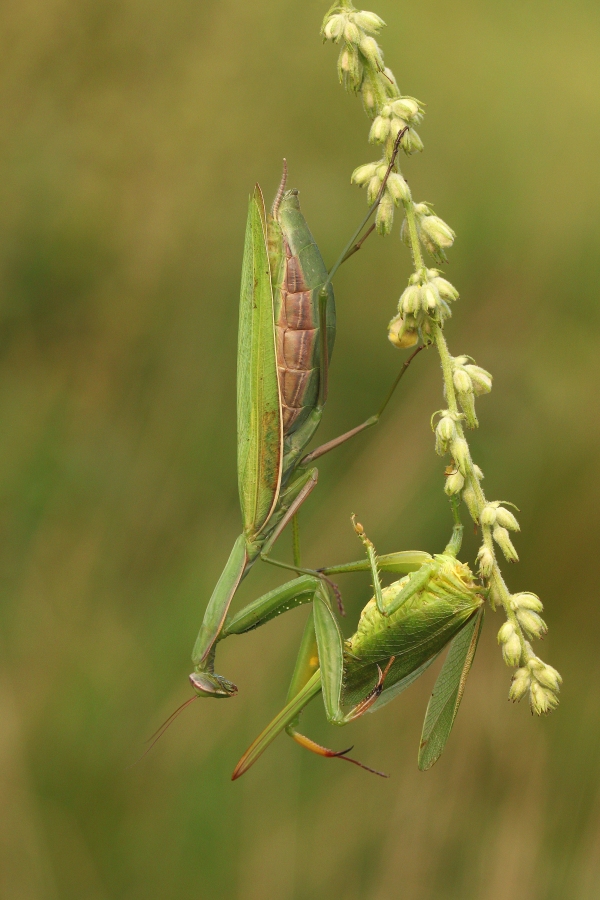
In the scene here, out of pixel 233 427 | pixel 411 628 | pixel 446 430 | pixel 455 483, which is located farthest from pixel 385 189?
pixel 233 427

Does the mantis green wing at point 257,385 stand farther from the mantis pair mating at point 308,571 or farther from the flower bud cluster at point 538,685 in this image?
the flower bud cluster at point 538,685

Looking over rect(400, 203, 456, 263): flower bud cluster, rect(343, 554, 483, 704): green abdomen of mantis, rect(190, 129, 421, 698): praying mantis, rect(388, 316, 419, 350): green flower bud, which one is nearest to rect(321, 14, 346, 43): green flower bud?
rect(400, 203, 456, 263): flower bud cluster

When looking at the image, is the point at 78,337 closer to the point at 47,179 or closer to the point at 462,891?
the point at 47,179

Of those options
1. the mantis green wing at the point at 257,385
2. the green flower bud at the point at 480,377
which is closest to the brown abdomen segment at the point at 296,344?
the mantis green wing at the point at 257,385

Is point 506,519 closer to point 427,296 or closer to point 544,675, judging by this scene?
point 544,675

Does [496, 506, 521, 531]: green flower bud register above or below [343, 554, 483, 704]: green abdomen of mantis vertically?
above

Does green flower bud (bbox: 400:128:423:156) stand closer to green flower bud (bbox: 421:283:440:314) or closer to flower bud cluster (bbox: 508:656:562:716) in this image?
green flower bud (bbox: 421:283:440:314)
